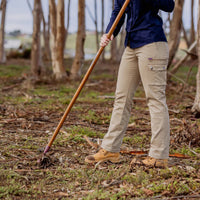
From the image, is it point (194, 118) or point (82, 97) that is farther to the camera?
point (82, 97)

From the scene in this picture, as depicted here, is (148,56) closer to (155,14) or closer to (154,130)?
(155,14)

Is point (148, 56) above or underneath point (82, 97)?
above

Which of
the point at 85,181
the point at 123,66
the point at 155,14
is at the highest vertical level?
the point at 155,14

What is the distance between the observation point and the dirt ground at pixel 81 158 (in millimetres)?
3123

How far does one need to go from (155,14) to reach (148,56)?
1.46 ft

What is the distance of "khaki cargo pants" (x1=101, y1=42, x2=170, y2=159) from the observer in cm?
343

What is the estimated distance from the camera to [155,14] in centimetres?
348

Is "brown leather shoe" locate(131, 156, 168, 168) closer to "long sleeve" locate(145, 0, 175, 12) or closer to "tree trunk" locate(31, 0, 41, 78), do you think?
"long sleeve" locate(145, 0, 175, 12)

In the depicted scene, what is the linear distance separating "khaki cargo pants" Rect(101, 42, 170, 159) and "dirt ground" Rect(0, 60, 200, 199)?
29 cm

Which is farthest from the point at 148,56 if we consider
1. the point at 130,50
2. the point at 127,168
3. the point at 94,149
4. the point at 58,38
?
the point at 58,38

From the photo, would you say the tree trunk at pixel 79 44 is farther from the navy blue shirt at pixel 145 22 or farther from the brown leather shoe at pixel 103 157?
the navy blue shirt at pixel 145 22

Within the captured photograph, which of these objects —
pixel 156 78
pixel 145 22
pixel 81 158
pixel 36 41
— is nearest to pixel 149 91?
pixel 156 78

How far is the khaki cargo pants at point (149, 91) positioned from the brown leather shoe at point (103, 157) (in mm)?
58

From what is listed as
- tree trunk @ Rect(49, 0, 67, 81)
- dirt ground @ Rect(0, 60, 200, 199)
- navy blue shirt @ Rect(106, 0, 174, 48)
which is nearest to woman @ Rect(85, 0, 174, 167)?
navy blue shirt @ Rect(106, 0, 174, 48)
